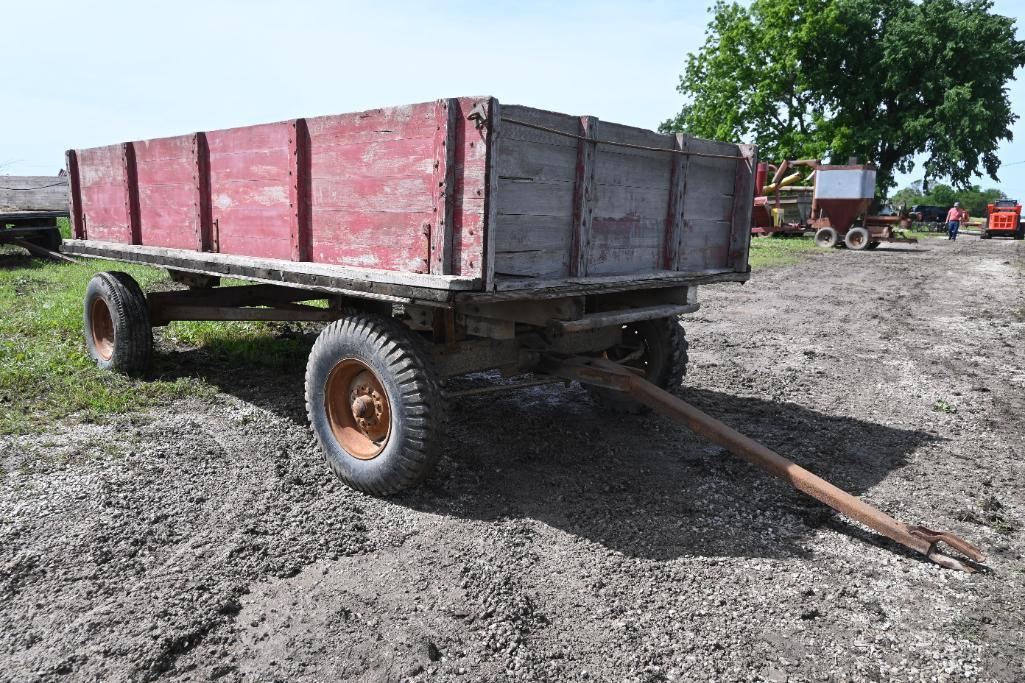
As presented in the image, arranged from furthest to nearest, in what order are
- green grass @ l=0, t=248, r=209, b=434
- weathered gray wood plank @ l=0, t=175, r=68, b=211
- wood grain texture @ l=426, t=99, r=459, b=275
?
weathered gray wood plank @ l=0, t=175, r=68, b=211 → green grass @ l=0, t=248, r=209, b=434 → wood grain texture @ l=426, t=99, r=459, b=275

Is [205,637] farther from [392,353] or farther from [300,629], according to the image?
[392,353]

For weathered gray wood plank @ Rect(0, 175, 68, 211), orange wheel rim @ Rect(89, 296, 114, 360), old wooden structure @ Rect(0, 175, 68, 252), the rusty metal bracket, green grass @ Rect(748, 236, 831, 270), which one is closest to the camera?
the rusty metal bracket

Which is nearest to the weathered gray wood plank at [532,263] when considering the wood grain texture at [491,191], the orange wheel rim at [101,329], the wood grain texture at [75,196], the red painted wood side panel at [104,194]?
the wood grain texture at [491,191]

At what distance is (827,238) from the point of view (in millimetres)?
22203

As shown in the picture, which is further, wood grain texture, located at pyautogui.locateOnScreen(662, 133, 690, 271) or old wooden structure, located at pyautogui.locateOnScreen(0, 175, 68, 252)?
old wooden structure, located at pyautogui.locateOnScreen(0, 175, 68, 252)

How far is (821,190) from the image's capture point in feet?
72.0

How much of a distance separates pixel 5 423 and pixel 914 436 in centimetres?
599

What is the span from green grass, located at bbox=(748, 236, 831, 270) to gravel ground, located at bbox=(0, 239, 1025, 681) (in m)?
11.4

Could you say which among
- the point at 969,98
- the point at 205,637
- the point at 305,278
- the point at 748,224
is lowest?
the point at 205,637

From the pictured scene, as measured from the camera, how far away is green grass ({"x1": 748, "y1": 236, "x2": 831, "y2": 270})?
1707 centimetres

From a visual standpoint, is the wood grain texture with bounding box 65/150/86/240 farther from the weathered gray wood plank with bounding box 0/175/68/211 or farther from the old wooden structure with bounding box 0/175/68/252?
the weathered gray wood plank with bounding box 0/175/68/211

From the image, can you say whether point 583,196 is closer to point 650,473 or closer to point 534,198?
point 534,198

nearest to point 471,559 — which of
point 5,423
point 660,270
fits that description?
point 660,270

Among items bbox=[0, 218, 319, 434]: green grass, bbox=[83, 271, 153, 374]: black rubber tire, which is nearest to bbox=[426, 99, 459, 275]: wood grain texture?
bbox=[0, 218, 319, 434]: green grass
